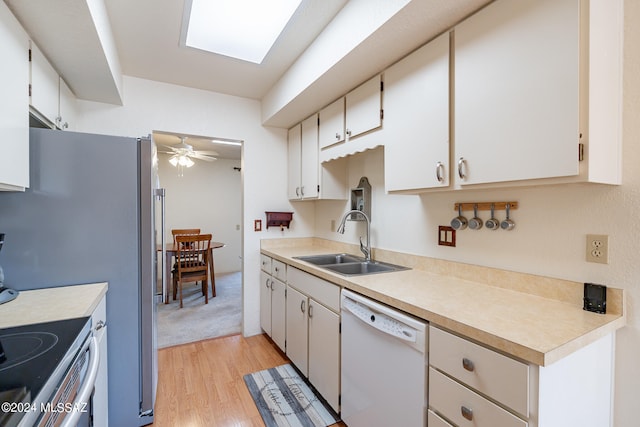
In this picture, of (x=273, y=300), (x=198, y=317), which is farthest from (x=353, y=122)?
(x=198, y=317)

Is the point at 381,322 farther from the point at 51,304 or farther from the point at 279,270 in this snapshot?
the point at 51,304

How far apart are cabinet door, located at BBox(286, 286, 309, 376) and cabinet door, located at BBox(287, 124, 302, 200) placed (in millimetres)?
1062

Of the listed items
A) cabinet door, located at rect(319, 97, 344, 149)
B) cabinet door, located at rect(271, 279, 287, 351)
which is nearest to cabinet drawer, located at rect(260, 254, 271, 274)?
cabinet door, located at rect(271, 279, 287, 351)

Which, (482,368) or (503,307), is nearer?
(482,368)

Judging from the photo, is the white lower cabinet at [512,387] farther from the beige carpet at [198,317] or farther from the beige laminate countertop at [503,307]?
the beige carpet at [198,317]

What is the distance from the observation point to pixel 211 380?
2.20 meters

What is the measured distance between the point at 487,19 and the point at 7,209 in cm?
241

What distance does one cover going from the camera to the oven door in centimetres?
75

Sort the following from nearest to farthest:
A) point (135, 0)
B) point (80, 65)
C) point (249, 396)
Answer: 1. point (135, 0)
2. point (80, 65)
3. point (249, 396)

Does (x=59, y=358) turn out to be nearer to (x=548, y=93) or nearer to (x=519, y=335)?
(x=519, y=335)

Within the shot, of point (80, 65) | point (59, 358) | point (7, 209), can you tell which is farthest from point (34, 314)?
point (80, 65)

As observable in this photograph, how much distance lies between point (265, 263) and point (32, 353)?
1988 mm

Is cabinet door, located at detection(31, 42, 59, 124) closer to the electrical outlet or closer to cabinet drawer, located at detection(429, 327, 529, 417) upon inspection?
cabinet drawer, located at detection(429, 327, 529, 417)

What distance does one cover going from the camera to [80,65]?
1.72m
